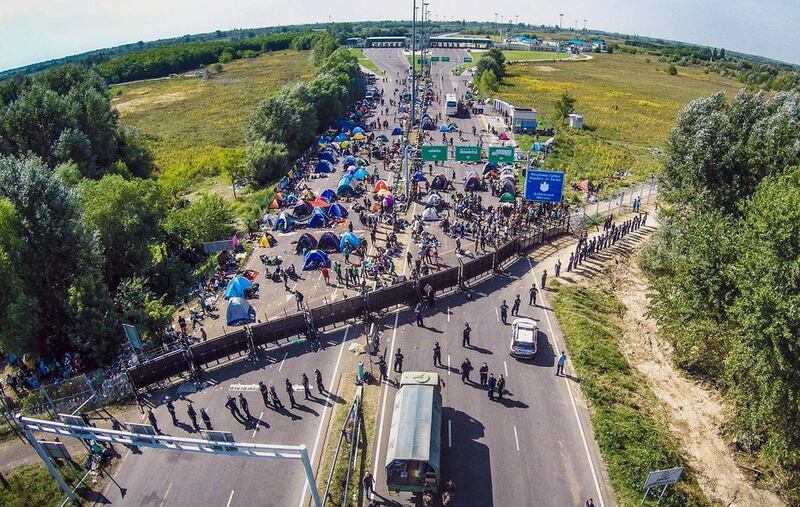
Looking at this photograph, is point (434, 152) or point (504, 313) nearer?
point (504, 313)

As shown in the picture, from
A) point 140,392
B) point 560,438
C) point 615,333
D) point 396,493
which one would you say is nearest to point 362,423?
point 396,493

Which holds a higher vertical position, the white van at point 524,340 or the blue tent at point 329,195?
the blue tent at point 329,195

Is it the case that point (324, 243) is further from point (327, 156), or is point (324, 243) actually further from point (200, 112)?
point (200, 112)

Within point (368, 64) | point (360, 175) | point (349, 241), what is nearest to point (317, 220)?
point (349, 241)

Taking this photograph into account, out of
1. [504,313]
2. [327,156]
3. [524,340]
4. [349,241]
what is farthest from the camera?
[327,156]

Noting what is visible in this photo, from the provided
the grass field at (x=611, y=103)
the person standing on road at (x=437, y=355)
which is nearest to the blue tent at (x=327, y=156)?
the grass field at (x=611, y=103)

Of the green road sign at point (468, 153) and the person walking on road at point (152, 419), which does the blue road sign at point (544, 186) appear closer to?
the green road sign at point (468, 153)
